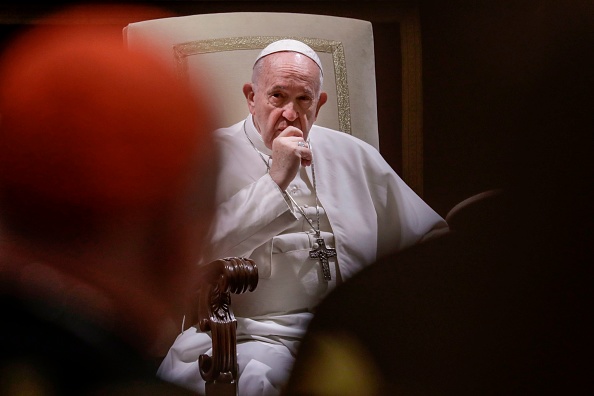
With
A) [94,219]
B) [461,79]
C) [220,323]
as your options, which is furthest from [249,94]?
[461,79]

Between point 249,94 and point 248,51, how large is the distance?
17 centimetres

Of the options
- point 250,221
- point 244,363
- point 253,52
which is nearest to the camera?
point 244,363

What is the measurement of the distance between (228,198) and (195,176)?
96 millimetres

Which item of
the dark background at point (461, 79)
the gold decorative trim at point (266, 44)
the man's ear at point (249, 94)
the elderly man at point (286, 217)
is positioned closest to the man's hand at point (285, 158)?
the elderly man at point (286, 217)

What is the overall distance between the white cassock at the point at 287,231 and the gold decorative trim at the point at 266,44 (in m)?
0.07

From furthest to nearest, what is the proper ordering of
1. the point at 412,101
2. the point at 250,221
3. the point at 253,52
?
1. the point at 412,101
2. the point at 253,52
3. the point at 250,221

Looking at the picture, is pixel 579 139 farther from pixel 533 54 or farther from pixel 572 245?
pixel 533 54

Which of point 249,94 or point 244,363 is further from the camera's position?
point 249,94

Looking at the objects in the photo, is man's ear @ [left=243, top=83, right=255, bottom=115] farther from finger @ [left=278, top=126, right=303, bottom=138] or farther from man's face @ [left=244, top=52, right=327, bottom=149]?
finger @ [left=278, top=126, right=303, bottom=138]

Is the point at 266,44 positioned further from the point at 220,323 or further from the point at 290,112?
the point at 220,323

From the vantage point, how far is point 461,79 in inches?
89.7

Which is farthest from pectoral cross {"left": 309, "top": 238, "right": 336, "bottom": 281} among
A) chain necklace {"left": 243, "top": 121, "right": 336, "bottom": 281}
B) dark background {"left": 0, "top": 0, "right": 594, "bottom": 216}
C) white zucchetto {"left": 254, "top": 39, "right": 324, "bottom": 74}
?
dark background {"left": 0, "top": 0, "right": 594, "bottom": 216}

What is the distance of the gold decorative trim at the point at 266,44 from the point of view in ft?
6.07

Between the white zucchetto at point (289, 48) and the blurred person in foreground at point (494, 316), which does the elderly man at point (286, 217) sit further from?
the blurred person in foreground at point (494, 316)
